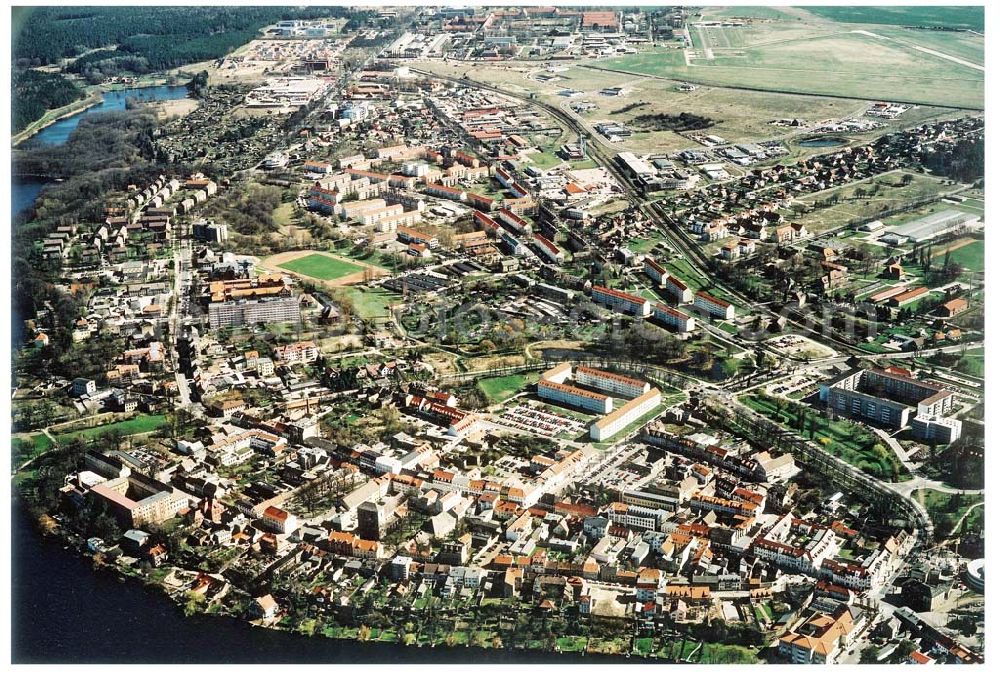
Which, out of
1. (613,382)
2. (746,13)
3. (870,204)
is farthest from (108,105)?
(613,382)

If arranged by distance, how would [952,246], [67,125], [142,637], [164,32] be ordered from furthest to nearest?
[164,32] < [67,125] < [952,246] < [142,637]

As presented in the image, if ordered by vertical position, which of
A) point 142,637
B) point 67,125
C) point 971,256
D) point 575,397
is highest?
point 67,125

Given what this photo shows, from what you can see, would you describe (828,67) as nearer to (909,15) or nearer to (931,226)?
(909,15)

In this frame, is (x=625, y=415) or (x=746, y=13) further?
(x=746, y=13)

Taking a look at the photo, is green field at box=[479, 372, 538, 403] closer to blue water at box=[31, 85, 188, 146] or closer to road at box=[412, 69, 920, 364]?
road at box=[412, 69, 920, 364]

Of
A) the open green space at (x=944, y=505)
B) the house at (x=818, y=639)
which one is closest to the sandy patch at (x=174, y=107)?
the open green space at (x=944, y=505)

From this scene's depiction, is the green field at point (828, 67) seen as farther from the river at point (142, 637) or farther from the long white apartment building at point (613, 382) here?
the river at point (142, 637)
